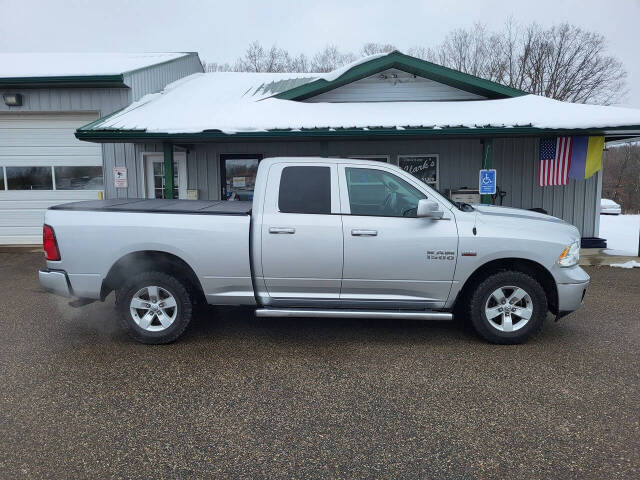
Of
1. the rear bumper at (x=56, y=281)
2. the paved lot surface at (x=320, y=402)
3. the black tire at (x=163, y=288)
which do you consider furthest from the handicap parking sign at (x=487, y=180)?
the rear bumper at (x=56, y=281)

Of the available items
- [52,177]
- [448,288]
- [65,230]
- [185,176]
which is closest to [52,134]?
[52,177]

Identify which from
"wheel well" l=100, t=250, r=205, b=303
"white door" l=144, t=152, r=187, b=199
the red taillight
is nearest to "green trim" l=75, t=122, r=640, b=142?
"white door" l=144, t=152, r=187, b=199

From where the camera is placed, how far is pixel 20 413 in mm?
3430

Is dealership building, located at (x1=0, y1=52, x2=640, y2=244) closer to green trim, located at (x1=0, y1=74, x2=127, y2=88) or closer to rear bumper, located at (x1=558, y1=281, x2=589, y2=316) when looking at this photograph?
green trim, located at (x1=0, y1=74, x2=127, y2=88)

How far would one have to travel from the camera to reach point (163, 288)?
4.78m

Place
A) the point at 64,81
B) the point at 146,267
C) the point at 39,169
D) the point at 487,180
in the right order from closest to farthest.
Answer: the point at 146,267 < the point at 487,180 < the point at 64,81 < the point at 39,169

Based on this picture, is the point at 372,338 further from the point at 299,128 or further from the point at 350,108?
the point at 350,108

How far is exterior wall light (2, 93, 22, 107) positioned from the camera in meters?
11.2

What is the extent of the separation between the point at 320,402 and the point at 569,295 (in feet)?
9.12

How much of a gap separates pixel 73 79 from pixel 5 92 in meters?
1.85

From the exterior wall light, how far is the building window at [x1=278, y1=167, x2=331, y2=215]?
9.68m

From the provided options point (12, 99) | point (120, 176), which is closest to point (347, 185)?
point (120, 176)

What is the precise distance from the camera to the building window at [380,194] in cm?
475

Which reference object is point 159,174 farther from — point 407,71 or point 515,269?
point 515,269
